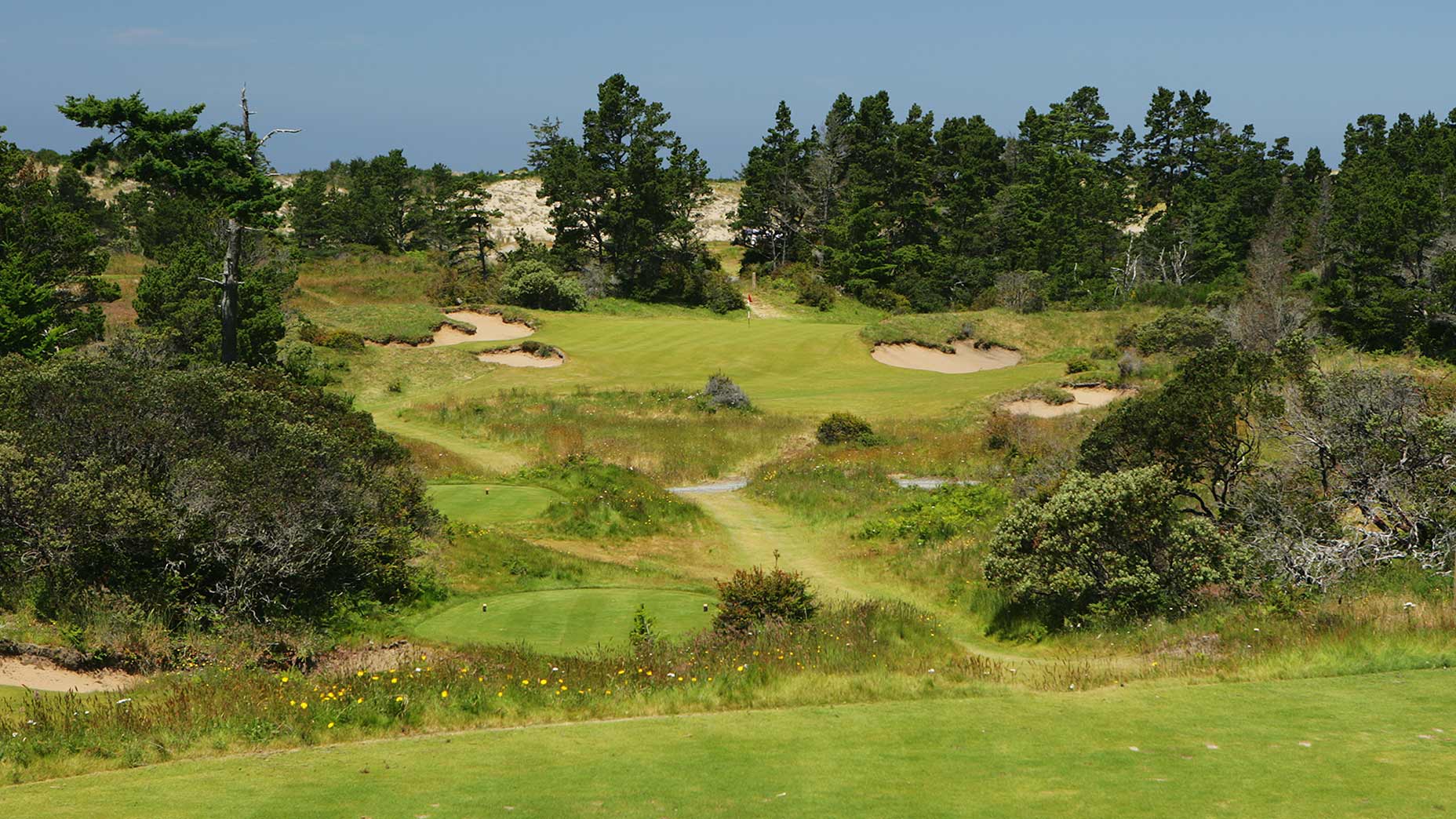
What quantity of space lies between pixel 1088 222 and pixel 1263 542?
7868 centimetres

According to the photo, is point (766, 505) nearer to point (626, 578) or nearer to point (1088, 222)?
point (626, 578)

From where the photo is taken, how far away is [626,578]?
23281 mm

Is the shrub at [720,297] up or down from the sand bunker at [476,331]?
up

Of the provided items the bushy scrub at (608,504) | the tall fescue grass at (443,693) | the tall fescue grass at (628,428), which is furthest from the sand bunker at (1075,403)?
the tall fescue grass at (443,693)

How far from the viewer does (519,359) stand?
5878 cm

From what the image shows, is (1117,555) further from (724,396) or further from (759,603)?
(724,396)

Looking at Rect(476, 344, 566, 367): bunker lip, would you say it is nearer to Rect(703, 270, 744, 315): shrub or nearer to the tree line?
Rect(703, 270, 744, 315): shrub

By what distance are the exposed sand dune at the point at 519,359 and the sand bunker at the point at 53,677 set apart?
4256 cm

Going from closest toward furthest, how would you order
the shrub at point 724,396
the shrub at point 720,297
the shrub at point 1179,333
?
the shrub at point 724,396 → the shrub at point 1179,333 → the shrub at point 720,297

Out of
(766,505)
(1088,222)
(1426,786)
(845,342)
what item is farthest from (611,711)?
(1088,222)

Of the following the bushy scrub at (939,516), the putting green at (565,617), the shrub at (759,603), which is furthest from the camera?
the bushy scrub at (939,516)

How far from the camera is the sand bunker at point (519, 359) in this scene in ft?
190

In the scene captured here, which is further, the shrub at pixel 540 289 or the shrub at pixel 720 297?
the shrub at pixel 720 297

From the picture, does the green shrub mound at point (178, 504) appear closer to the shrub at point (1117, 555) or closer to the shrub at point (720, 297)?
the shrub at point (1117, 555)
